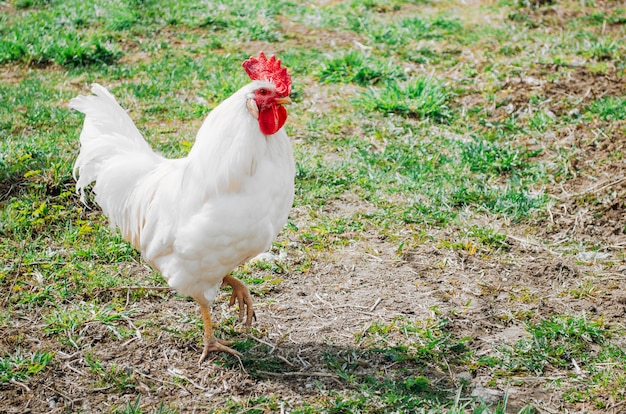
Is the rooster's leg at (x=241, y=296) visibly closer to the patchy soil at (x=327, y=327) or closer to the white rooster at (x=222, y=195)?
the patchy soil at (x=327, y=327)

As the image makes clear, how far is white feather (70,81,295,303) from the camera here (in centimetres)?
348

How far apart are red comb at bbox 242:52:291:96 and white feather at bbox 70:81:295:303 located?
0.06 metres

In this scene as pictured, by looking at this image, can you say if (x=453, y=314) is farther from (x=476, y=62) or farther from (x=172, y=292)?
(x=476, y=62)

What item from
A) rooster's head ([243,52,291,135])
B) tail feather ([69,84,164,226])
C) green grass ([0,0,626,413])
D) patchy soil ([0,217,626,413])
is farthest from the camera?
tail feather ([69,84,164,226])

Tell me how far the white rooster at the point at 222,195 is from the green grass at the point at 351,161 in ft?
2.07

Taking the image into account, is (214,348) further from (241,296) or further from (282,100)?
(282,100)

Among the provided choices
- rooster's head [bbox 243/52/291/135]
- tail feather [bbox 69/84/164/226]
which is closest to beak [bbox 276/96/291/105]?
rooster's head [bbox 243/52/291/135]

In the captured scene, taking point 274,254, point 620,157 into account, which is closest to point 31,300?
point 274,254

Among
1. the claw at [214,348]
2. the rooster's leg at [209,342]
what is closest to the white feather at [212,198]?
the rooster's leg at [209,342]

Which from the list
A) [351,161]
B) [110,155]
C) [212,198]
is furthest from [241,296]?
[351,161]

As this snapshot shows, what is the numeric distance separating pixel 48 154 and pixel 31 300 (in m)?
1.73

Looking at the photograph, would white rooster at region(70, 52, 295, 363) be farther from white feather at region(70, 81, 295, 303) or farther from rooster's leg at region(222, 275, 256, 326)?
rooster's leg at region(222, 275, 256, 326)

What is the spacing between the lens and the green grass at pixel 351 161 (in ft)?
12.9

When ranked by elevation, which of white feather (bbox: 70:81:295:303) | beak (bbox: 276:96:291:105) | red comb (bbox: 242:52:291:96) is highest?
red comb (bbox: 242:52:291:96)
